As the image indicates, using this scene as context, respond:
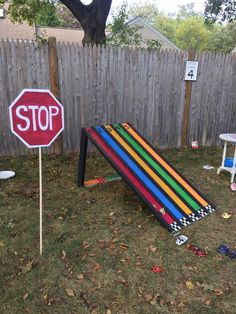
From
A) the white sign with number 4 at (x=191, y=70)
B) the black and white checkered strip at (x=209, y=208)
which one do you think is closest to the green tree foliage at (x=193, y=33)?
the white sign with number 4 at (x=191, y=70)

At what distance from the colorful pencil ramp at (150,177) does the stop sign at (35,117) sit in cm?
146

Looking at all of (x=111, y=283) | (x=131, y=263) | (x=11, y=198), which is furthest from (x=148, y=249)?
(x=11, y=198)

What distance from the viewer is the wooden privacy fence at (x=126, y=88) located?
20.0 ft

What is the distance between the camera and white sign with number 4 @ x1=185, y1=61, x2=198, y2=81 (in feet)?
23.7

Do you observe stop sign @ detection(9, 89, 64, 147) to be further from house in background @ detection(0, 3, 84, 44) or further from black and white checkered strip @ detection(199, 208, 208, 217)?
house in background @ detection(0, 3, 84, 44)

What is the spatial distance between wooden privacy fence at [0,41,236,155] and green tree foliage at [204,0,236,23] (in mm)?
7345

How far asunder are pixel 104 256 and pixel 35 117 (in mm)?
1747

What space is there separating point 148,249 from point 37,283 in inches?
52.7

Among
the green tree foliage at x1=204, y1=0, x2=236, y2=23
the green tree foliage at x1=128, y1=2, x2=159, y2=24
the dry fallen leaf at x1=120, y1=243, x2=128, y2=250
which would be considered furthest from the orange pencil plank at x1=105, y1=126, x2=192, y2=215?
the green tree foliage at x1=128, y1=2, x2=159, y2=24

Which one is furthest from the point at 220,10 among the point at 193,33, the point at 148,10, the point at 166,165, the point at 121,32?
the point at 148,10

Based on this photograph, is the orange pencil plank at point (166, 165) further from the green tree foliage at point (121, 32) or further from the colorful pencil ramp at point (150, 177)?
the green tree foliage at point (121, 32)

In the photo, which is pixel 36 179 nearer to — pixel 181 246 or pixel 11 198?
pixel 11 198

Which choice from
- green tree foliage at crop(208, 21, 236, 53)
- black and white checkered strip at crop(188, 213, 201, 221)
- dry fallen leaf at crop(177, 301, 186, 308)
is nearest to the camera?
dry fallen leaf at crop(177, 301, 186, 308)

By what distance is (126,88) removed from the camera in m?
6.86
